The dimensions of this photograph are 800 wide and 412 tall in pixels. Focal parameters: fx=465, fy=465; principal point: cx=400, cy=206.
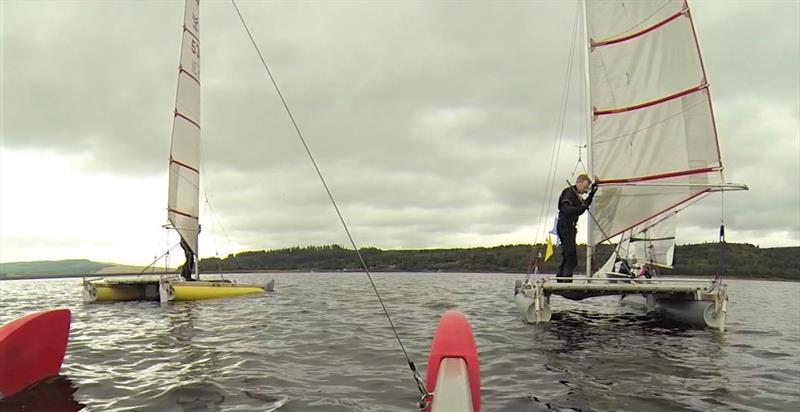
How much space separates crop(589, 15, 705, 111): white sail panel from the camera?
1220cm

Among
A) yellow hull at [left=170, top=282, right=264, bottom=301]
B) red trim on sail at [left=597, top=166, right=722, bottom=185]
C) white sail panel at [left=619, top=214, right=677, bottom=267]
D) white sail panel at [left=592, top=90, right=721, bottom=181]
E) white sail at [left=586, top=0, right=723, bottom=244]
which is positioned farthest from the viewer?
white sail panel at [left=619, top=214, right=677, bottom=267]

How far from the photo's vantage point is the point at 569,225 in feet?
37.7

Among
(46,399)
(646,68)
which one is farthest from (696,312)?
(46,399)

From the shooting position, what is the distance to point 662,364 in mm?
6855

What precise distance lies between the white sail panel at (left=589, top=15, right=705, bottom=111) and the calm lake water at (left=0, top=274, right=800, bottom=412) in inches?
241

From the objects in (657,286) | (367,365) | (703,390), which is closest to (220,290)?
(367,365)

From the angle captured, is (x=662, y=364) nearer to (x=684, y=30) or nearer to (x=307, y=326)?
(x=307, y=326)

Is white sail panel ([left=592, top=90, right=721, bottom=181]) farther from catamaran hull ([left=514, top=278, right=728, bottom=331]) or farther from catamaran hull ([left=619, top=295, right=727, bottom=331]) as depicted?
catamaran hull ([left=619, top=295, right=727, bottom=331])

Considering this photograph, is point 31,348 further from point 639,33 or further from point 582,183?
point 639,33

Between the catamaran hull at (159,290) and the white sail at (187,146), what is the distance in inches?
103

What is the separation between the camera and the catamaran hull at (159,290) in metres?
17.6

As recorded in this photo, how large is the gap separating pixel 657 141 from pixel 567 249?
4080 millimetres

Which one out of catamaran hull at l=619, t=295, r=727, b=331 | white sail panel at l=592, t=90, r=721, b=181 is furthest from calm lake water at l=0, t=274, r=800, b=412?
white sail panel at l=592, t=90, r=721, b=181

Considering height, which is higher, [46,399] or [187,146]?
[187,146]
